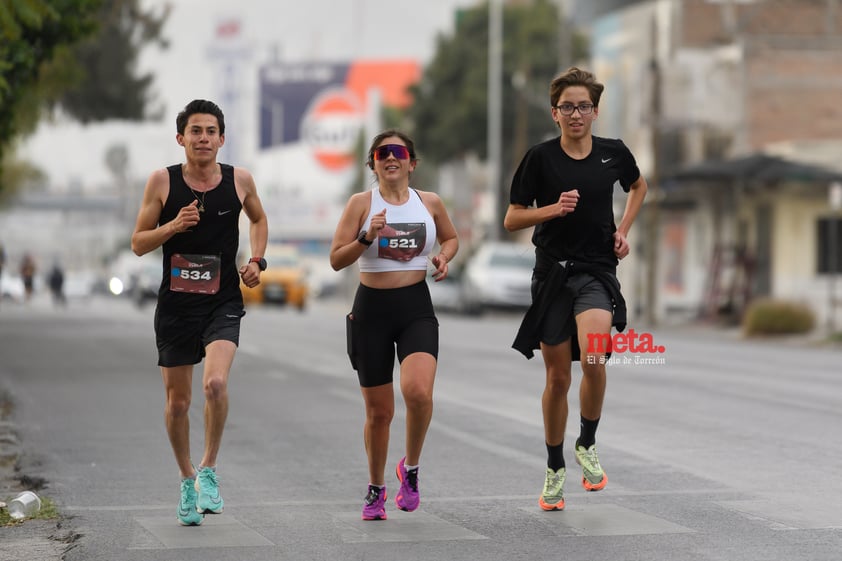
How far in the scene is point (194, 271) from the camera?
8938 millimetres

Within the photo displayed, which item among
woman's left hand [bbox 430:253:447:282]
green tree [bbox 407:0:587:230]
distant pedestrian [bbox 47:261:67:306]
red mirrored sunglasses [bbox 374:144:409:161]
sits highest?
green tree [bbox 407:0:587:230]

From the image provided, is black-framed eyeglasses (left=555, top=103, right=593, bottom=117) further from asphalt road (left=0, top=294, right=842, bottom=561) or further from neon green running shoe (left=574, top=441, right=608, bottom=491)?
asphalt road (left=0, top=294, right=842, bottom=561)

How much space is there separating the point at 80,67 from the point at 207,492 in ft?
87.8

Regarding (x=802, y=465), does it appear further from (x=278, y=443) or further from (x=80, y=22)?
(x=80, y=22)

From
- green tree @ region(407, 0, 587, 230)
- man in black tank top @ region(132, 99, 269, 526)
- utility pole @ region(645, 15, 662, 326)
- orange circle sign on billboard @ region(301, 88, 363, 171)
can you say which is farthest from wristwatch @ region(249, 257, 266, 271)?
orange circle sign on billboard @ region(301, 88, 363, 171)

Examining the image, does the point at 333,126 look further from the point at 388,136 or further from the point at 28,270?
the point at 388,136

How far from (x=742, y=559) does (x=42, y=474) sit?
5138 mm

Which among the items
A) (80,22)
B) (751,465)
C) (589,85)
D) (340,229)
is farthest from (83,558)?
(80,22)

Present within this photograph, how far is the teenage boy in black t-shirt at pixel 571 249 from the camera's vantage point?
9.10 metres

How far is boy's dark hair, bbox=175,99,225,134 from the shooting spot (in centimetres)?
894

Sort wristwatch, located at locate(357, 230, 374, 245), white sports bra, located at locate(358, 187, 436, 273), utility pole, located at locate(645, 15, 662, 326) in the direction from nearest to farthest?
wristwatch, located at locate(357, 230, 374, 245) < white sports bra, located at locate(358, 187, 436, 273) < utility pole, located at locate(645, 15, 662, 326)

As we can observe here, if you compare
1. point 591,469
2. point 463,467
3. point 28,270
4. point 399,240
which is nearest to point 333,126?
point 28,270

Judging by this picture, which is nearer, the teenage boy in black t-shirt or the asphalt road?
the asphalt road

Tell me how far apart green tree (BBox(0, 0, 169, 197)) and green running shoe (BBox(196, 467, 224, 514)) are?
799cm
